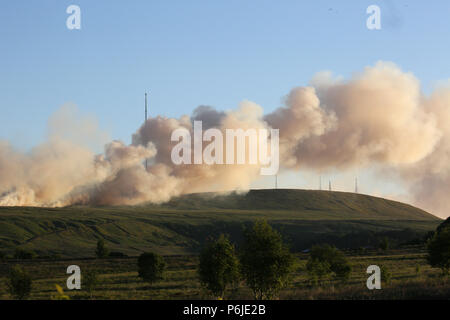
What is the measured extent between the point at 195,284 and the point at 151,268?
1571 cm

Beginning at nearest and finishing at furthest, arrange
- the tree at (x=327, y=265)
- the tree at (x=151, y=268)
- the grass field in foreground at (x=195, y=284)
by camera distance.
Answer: the grass field in foreground at (x=195, y=284) → the tree at (x=327, y=265) → the tree at (x=151, y=268)

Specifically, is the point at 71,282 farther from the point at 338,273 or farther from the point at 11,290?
the point at 338,273

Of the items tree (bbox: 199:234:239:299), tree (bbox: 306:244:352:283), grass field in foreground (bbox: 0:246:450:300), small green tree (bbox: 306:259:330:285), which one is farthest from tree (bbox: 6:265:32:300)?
small green tree (bbox: 306:259:330:285)

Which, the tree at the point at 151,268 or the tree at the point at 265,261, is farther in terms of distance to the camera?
the tree at the point at 151,268

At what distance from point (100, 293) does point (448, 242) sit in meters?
49.6

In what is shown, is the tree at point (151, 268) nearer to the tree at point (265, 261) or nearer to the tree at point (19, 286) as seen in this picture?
the tree at point (19, 286)

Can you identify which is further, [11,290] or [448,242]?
[448,242]

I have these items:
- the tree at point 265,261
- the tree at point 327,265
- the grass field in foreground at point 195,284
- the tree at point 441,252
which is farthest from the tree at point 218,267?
the tree at point 441,252

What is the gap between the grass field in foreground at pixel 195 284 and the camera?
62469 mm

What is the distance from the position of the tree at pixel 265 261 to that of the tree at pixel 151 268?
41.4 meters
